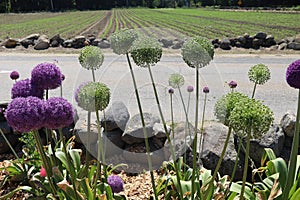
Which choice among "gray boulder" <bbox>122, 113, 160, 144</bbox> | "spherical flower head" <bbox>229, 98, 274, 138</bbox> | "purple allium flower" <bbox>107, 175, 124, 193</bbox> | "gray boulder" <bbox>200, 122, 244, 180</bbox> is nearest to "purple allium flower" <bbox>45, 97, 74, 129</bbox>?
"spherical flower head" <bbox>229, 98, 274, 138</bbox>

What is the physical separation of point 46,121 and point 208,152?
2202 millimetres

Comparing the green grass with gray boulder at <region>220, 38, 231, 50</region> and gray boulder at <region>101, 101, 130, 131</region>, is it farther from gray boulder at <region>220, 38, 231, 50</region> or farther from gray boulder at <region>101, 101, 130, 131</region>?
gray boulder at <region>101, 101, 130, 131</region>

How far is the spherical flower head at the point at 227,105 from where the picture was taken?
1.70 meters

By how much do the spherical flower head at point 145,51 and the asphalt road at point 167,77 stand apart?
1.21 m

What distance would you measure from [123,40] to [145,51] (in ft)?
0.47

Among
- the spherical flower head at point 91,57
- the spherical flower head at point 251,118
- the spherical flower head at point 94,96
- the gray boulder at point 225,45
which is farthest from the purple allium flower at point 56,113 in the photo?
the gray boulder at point 225,45

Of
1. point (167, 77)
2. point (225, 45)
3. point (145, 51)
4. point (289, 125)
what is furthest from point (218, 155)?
point (225, 45)

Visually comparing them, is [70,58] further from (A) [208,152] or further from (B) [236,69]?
(A) [208,152]

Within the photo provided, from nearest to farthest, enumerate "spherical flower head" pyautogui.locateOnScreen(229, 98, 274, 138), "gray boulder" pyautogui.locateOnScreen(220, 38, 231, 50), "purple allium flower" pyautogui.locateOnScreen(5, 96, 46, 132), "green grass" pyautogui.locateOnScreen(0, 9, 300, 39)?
"spherical flower head" pyautogui.locateOnScreen(229, 98, 274, 138) < "purple allium flower" pyautogui.locateOnScreen(5, 96, 46, 132) < "gray boulder" pyautogui.locateOnScreen(220, 38, 231, 50) < "green grass" pyautogui.locateOnScreen(0, 9, 300, 39)

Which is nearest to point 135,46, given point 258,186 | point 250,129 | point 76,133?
point 250,129

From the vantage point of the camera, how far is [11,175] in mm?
3439

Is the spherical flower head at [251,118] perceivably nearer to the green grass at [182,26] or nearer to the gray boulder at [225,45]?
the green grass at [182,26]

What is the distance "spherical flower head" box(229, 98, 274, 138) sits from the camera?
144cm

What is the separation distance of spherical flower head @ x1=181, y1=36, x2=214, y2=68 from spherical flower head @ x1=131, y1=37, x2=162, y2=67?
Answer: 14 centimetres
